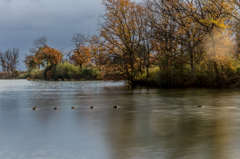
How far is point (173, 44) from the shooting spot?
3688 centimetres

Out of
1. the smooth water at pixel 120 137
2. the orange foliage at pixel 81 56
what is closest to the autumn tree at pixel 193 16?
the smooth water at pixel 120 137

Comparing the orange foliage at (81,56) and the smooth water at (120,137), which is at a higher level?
the orange foliage at (81,56)

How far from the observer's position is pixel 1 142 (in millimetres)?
7703

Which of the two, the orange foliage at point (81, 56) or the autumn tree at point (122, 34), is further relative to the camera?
the orange foliage at point (81, 56)

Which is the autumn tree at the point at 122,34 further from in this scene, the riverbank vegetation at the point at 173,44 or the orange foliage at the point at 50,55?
the orange foliage at the point at 50,55

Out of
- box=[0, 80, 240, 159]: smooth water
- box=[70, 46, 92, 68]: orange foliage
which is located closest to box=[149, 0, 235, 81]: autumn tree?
box=[0, 80, 240, 159]: smooth water

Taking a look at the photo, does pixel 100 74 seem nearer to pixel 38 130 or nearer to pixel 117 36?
pixel 117 36

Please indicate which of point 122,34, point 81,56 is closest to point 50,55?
point 81,56

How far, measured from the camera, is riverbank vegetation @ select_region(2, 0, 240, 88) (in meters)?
31.9

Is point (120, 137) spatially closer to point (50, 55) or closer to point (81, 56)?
point (81, 56)

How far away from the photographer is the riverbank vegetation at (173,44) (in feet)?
105

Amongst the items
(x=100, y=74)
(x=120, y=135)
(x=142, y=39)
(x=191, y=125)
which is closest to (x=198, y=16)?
(x=142, y=39)

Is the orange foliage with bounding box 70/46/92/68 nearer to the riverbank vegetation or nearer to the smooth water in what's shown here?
the riverbank vegetation

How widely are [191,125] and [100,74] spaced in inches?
1270
